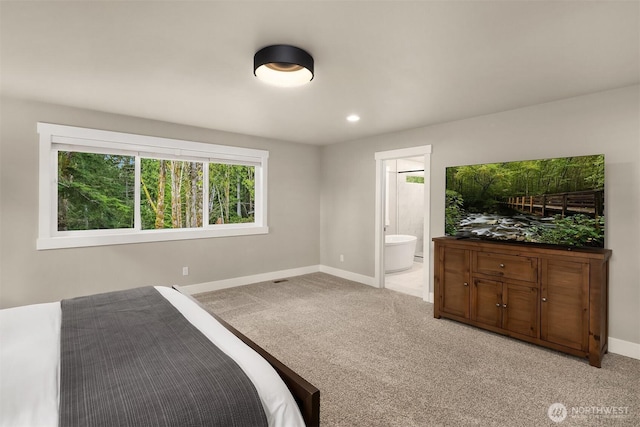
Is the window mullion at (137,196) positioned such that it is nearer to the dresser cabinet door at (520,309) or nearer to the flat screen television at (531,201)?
the flat screen television at (531,201)

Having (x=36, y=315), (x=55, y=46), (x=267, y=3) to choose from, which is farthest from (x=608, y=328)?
(x=55, y=46)

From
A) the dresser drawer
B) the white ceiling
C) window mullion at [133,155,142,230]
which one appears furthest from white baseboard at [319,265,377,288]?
window mullion at [133,155,142,230]

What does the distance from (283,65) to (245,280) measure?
353 cm

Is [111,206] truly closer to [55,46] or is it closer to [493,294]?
[55,46]

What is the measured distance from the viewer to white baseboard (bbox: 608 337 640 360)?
2.72 metres

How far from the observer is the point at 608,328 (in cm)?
286

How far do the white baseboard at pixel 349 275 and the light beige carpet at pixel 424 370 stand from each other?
3.49ft

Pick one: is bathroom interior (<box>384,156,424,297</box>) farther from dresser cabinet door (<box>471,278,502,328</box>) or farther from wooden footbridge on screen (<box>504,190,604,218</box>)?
wooden footbridge on screen (<box>504,190,604,218</box>)

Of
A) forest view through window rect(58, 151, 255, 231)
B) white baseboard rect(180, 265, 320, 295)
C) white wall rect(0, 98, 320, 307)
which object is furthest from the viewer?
white baseboard rect(180, 265, 320, 295)

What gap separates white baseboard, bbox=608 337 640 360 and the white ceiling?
2256 mm

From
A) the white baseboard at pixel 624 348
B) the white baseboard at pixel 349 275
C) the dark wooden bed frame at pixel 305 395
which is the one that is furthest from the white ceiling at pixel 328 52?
the white baseboard at pixel 349 275

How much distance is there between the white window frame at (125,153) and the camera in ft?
11.0

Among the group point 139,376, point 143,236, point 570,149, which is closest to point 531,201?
point 570,149

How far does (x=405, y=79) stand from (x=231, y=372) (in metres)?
2.51
